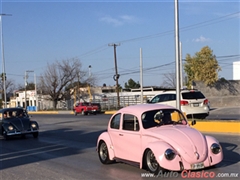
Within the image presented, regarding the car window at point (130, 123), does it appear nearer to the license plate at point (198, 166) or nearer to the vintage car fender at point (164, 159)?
the vintage car fender at point (164, 159)

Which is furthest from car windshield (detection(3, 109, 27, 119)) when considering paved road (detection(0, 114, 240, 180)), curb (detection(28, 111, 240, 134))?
curb (detection(28, 111, 240, 134))

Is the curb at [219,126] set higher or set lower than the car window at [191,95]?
lower

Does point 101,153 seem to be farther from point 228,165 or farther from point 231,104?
point 231,104

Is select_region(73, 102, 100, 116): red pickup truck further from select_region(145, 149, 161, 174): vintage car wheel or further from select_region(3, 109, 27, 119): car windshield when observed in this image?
select_region(145, 149, 161, 174): vintage car wheel

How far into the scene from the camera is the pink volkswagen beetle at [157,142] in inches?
316

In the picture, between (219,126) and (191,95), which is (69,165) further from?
(191,95)

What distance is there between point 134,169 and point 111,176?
82cm

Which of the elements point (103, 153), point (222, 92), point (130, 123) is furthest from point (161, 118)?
point (222, 92)

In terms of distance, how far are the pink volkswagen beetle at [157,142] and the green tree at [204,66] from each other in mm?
40466

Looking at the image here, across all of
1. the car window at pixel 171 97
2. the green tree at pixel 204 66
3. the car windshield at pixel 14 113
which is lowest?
the car windshield at pixel 14 113

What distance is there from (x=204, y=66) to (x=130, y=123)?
4270 centimetres

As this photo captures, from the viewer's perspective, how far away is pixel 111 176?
29.5 ft

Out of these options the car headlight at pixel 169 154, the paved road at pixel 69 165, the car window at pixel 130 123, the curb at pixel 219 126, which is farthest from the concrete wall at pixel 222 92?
the car headlight at pixel 169 154

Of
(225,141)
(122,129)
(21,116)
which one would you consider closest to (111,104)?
(21,116)
